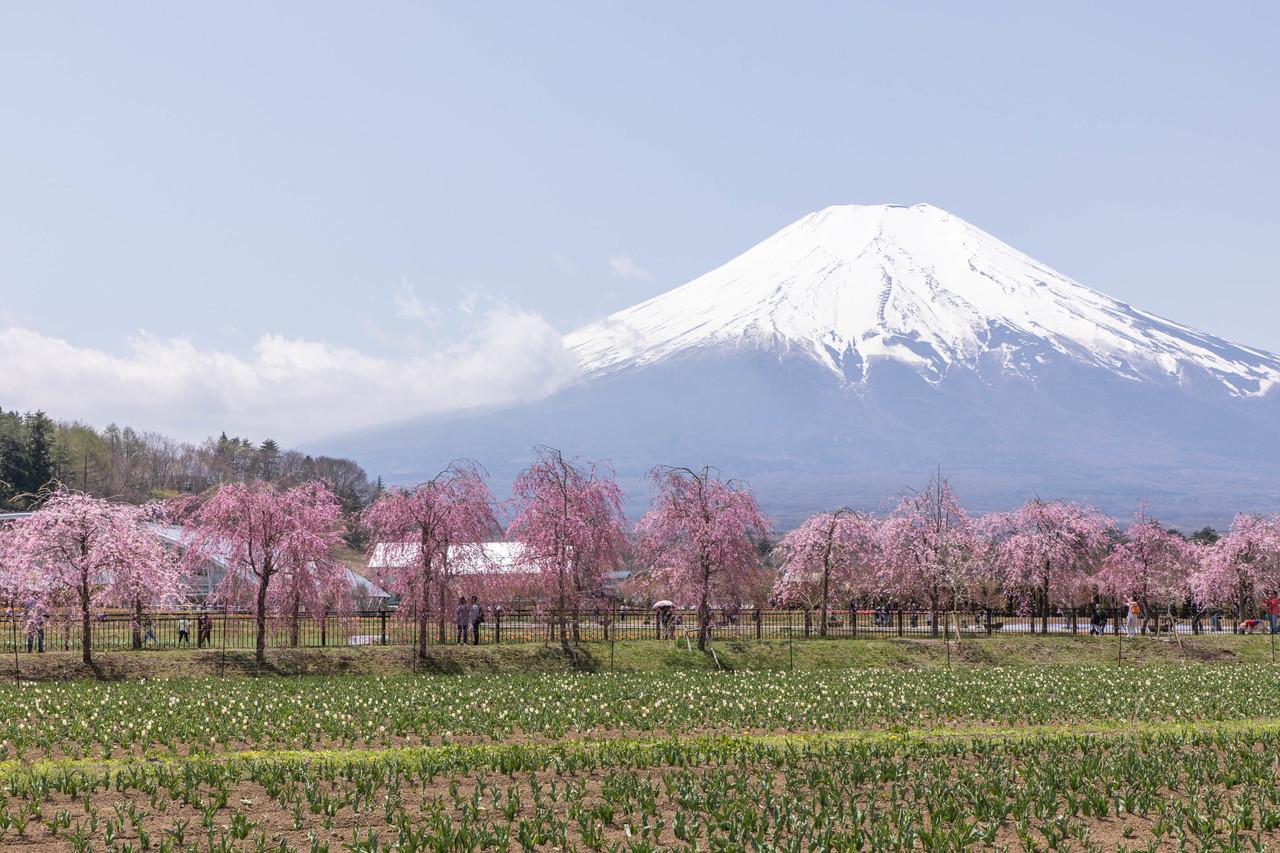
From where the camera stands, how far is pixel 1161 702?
96.7 ft

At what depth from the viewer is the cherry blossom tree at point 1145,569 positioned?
65812 millimetres

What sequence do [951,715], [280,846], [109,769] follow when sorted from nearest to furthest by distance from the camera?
[280,846] < [109,769] < [951,715]

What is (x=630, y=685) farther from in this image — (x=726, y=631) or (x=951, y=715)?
(x=726, y=631)

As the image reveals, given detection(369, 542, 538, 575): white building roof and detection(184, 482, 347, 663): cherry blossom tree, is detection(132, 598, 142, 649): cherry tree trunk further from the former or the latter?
detection(369, 542, 538, 575): white building roof

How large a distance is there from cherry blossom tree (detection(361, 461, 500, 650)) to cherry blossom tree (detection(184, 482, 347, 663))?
6.86 feet

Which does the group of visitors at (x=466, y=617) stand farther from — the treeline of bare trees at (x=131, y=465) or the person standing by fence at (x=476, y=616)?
the treeline of bare trees at (x=131, y=465)

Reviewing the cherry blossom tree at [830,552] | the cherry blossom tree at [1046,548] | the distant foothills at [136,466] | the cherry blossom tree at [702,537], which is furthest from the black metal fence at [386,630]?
the distant foothills at [136,466]

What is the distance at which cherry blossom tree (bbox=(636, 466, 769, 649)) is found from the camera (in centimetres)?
4794

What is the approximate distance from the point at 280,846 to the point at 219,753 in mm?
8084

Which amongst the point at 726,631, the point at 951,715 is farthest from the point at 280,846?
the point at 726,631

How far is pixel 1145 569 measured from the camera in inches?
2601

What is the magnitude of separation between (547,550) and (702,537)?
20.3ft

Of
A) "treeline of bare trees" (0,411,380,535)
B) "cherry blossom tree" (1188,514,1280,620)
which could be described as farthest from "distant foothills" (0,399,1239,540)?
"cherry blossom tree" (1188,514,1280,620)

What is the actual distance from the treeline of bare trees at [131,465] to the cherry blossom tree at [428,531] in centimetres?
5952
